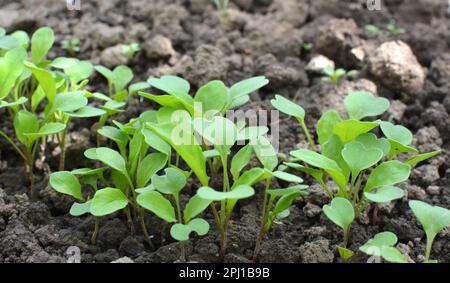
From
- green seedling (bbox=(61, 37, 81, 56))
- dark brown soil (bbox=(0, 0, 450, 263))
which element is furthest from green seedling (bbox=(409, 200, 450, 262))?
green seedling (bbox=(61, 37, 81, 56))

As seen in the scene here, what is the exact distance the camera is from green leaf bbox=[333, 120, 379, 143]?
163 centimetres

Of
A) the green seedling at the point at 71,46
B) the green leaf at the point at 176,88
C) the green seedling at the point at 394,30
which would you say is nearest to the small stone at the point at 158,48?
the green seedling at the point at 71,46

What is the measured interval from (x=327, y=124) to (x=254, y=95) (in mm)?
481

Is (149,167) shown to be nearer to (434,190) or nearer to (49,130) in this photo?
(49,130)

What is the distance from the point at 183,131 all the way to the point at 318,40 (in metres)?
1.10

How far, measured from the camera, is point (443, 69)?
2338 millimetres

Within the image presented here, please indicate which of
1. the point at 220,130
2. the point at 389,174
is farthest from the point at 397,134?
the point at 220,130

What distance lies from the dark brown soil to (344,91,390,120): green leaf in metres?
0.24

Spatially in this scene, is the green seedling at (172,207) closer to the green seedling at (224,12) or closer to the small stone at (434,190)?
the small stone at (434,190)

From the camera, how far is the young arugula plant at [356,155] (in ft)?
4.99

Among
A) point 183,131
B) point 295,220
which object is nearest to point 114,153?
point 183,131

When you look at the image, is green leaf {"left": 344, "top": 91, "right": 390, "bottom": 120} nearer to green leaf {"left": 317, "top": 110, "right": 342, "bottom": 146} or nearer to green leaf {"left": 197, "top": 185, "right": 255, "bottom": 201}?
green leaf {"left": 317, "top": 110, "right": 342, "bottom": 146}

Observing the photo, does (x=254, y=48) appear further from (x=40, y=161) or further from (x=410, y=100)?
(x=40, y=161)

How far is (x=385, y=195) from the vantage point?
147 cm
